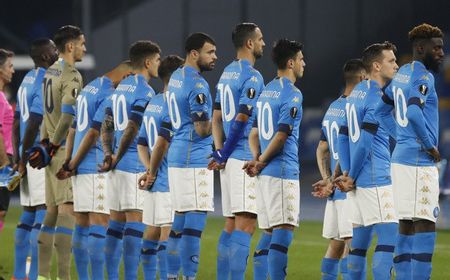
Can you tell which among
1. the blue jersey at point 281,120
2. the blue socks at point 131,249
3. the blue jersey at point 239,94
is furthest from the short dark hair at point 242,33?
the blue socks at point 131,249

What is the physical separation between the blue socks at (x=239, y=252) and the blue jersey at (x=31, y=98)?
256 centimetres

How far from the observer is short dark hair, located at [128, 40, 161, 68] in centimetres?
1141

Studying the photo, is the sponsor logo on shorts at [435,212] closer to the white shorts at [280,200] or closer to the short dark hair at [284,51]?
the white shorts at [280,200]

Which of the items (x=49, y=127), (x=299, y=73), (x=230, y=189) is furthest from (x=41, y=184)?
(x=299, y=73)

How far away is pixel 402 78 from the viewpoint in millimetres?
9773

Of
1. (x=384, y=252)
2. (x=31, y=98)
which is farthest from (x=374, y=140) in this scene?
(x=31, y=98)

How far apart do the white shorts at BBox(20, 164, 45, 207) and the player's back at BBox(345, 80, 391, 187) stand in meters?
3.44

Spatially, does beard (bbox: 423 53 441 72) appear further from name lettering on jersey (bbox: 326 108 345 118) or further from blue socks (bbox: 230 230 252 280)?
blue socks (bbox: 230 230 252 280)

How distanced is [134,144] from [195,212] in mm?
1047

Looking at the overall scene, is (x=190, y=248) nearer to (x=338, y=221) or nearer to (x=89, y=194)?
(x=89, y=194)

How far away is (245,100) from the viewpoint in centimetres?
1069

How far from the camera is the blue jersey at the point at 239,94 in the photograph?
10.7 m

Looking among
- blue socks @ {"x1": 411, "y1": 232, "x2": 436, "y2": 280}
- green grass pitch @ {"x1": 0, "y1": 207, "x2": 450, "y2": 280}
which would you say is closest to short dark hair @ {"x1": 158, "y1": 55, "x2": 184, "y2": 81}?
green grass pitch @ {"x1": 0, "y1": 207, "x2": 450, "y2": 280}

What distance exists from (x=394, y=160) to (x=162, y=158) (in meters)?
2.27
